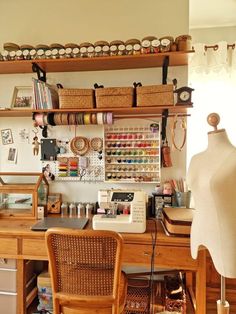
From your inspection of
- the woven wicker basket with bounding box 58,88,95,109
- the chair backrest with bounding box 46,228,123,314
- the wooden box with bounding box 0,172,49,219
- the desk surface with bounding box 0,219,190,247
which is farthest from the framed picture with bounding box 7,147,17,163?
the chair backrest with bounding box 46,228,123,314

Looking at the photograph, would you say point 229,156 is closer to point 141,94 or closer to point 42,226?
point 141,94

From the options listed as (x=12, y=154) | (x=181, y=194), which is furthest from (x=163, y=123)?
(x=12, y=154)

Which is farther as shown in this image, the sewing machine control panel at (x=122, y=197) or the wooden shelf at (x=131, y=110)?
the wooden shelf at (x=131, y=110)

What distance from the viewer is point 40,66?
203 cm

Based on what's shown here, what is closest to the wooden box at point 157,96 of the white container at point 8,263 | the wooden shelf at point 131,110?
the wooden shelf at point 131,110

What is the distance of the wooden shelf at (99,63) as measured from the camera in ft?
6.10

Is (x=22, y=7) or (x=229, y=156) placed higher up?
(x=22, y=7)

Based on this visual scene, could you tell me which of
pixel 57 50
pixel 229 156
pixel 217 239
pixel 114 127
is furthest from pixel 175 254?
pixel 57 50

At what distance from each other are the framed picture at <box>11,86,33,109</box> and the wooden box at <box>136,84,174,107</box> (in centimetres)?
95

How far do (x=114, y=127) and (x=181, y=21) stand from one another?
38.1 inches

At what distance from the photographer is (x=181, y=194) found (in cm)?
200

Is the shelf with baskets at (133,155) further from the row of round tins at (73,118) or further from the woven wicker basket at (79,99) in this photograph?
the woven wicker basket at (79,99)

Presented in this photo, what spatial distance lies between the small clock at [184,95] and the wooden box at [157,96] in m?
0.07

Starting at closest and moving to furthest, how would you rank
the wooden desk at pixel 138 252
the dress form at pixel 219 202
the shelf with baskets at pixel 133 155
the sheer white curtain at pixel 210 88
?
the dress form at pixel 219 202 → the wooden desk at pixel 138 252 → the shelf with baskets at pixel 133 155 → the sheer white curtain at pixel 210 88
